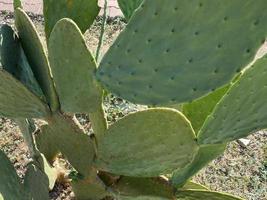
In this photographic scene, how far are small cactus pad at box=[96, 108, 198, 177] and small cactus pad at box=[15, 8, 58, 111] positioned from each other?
0.23 m

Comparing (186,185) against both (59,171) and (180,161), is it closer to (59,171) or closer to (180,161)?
(180,161)

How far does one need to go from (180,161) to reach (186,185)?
1.37 ft

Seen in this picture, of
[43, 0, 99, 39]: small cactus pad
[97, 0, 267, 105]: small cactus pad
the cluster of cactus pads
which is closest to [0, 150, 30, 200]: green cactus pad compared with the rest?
the cluster of cactus pads

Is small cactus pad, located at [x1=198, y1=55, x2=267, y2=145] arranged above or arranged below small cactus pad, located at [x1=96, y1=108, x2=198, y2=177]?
above

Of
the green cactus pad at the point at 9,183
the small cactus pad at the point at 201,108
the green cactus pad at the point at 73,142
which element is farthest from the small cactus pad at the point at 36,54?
the small cactus pad at the point at 201,108

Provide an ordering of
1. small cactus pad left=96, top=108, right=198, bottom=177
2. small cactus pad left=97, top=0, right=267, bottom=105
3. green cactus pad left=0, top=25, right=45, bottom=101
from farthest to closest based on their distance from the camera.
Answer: green cactus pad left=0, top=25, right=45, bottom=101 < small cactus pad left=96, top=108, right=198, bottom=177 < small cactus pad left=97, top=0, right=267, bottom=105

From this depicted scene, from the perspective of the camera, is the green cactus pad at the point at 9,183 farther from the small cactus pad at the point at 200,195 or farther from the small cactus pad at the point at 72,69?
the small cactus pad at the point at 200,195

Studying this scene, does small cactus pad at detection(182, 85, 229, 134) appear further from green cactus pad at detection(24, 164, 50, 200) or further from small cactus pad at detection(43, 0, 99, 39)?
green cactus pad at detection(24, 164, 50, 200)

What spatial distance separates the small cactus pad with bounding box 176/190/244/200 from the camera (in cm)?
201

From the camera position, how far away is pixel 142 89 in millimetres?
1552

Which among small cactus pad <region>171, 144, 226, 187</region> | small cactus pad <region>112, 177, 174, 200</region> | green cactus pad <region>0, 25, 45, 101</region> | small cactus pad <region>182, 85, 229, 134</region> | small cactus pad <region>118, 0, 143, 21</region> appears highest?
small cactus pad <region>118, 0, 143, 21</region>

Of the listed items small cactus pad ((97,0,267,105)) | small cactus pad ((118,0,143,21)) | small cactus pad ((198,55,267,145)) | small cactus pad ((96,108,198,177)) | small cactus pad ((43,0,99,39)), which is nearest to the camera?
small cactus pad ((97,0,267,105))

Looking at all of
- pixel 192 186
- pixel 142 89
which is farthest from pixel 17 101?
pixel 192 186

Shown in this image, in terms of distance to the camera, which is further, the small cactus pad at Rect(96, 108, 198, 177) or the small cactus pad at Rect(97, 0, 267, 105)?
the small cactus pad at Rect(96, 108, 198, 177)
